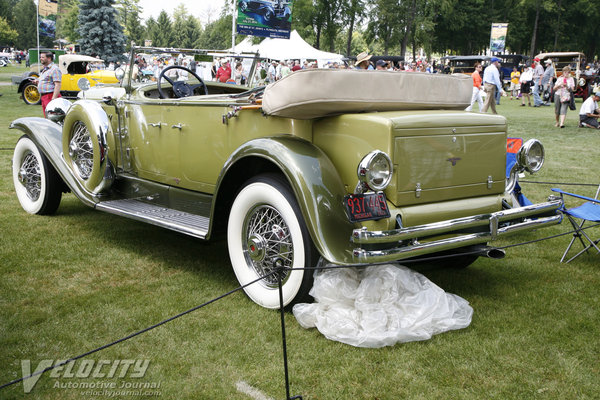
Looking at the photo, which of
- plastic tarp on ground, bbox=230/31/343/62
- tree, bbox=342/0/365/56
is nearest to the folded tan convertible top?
plastic tarp on ground, bbox=230/31/343/62

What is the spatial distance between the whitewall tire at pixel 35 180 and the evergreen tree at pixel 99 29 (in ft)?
91.2

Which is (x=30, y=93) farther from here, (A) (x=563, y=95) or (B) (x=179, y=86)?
(A) (x=563, y=95)

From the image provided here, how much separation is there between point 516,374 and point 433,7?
49.9 m

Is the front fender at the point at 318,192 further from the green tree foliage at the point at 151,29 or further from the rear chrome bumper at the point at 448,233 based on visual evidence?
the green tree foliage at the point at 151,29

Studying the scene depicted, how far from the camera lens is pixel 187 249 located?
16.3 feet

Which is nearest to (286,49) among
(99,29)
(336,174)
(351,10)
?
(99,29)

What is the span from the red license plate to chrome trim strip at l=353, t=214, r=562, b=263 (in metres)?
0.19

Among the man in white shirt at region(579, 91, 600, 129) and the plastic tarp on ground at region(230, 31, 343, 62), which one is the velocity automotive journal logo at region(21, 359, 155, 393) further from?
the plastic tarp on ground at region(230, 31, 343, 62)

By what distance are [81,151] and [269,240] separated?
2.62m

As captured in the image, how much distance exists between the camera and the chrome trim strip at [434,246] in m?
3.02

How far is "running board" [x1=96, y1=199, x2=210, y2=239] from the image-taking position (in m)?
3.96

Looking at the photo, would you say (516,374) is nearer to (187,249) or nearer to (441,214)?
(441,214)

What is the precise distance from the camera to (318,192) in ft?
10.5

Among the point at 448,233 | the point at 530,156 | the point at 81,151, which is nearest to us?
the point at 448,233
